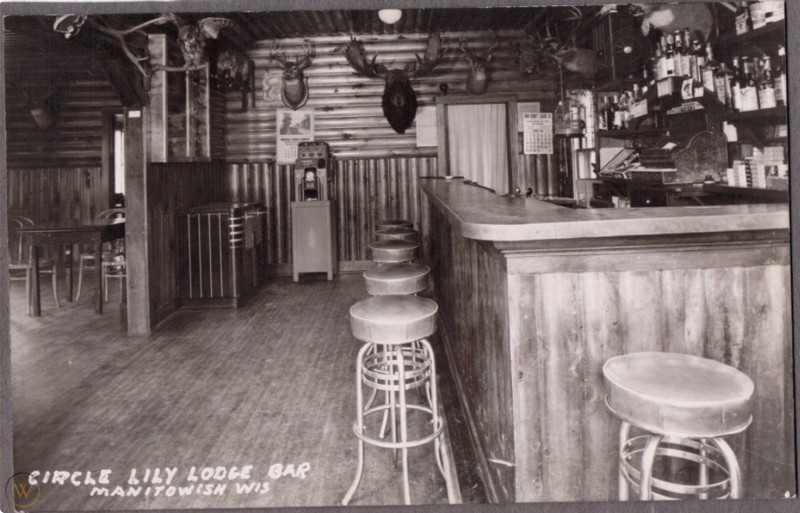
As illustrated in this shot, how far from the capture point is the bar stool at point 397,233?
442 cm

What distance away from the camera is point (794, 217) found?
188 cm

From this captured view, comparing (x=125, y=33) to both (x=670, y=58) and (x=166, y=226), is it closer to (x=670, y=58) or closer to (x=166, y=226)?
(x=166, y=226)

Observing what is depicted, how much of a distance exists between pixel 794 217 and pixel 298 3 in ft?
6.61

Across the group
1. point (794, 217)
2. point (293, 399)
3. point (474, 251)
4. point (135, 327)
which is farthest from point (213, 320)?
point (794, 217)

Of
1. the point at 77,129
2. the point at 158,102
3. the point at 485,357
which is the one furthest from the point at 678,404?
the point at 77,129

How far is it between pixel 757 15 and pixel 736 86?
20.3 inches

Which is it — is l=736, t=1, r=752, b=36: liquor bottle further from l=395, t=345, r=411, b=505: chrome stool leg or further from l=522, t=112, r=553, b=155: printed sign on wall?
l=522, t=112, r=553, b=155: printed sign on wall

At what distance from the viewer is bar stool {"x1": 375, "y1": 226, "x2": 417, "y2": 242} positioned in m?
4.42

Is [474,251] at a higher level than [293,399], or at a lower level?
higher

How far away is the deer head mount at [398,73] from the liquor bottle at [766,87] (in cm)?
438

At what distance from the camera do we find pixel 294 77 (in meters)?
7.16

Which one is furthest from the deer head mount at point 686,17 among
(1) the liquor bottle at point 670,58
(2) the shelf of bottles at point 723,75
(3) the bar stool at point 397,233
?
(3) the bar stool at point 397,233

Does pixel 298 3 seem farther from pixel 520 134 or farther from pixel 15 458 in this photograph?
pixel 520 134

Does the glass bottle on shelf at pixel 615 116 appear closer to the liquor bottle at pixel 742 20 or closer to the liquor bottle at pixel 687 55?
the liquor bottle at pixel 687 55
